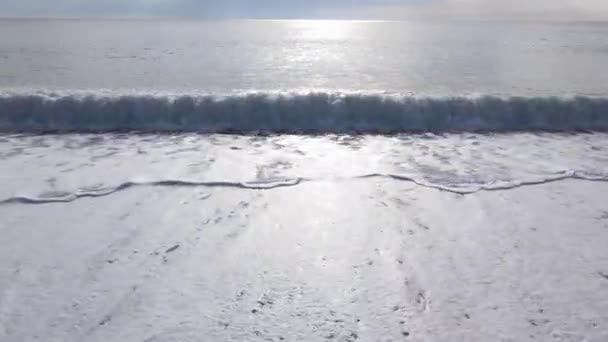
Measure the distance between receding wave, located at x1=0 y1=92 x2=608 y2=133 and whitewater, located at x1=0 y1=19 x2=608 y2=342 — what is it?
0.04 metres

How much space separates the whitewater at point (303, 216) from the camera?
327cm

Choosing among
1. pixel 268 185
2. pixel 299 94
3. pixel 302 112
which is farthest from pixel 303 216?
pixel 299 94

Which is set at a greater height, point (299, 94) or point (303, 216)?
point (299, 94)

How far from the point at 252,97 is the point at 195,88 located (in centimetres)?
236

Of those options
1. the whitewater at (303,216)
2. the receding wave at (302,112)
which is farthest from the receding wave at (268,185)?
the receding wave at (302,112)

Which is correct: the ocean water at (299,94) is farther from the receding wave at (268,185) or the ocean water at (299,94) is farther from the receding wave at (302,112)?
the receding wave at (268,185)

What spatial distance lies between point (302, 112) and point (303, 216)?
4710 millimetres

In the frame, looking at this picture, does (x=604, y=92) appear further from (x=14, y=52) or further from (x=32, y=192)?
(x=14, y=52)

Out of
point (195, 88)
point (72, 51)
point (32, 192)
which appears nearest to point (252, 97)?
point (195, 88)

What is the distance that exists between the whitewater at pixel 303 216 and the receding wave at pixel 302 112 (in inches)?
1.5

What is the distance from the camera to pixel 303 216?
476 centimetres

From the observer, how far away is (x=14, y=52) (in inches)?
757

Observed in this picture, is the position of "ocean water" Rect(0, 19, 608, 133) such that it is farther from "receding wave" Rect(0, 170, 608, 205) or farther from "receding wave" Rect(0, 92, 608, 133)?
"receding wave" Rect(0, 170, 608, 205)

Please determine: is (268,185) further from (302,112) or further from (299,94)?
(299,94)
